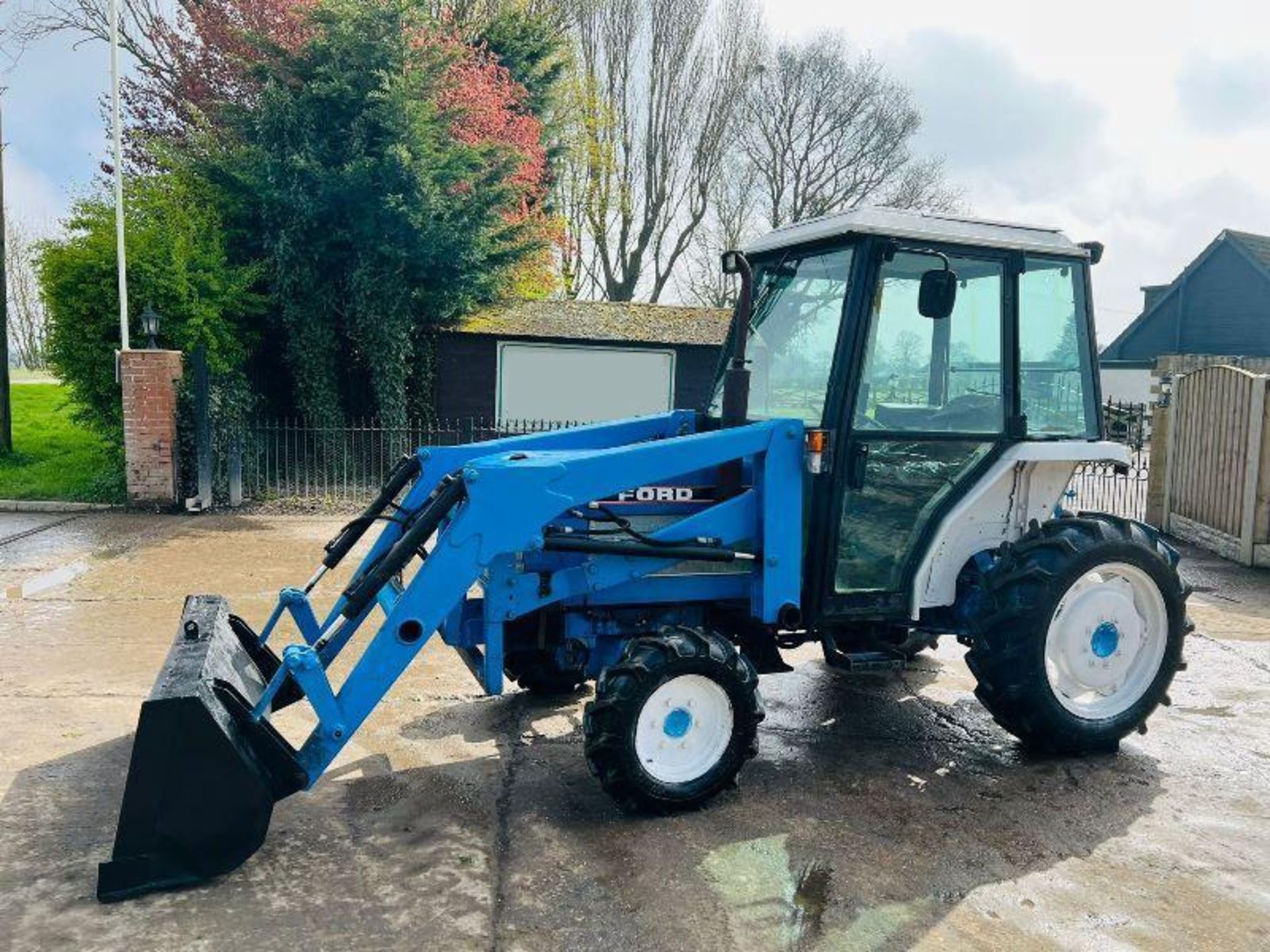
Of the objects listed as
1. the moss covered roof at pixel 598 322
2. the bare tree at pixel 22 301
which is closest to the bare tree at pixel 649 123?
the moss covered roof at pixel 598 322

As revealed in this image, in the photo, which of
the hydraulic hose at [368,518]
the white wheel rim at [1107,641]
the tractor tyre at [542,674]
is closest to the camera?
the white wheel rim at [1107,641]

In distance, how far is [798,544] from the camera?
4.21 metres

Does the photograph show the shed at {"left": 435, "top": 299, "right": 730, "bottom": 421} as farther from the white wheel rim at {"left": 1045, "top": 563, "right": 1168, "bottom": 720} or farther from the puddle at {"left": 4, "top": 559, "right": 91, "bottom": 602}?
the white wheel rim at {"left": 1045, "top": 563, "right": 1168, "bottom": 720}

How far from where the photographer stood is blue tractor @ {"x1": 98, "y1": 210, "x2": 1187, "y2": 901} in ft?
12.1

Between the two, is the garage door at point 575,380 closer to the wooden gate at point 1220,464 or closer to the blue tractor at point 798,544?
the wooden gate at point 1220,464

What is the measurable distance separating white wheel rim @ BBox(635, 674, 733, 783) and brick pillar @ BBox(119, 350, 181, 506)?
29.9 ft

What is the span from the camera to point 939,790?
421 centimetres

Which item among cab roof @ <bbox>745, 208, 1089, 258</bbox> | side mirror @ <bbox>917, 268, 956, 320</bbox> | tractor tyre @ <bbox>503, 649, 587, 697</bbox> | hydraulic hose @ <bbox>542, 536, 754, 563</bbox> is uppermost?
cab roof @ <bbox>745, 208, 1089, 258</bbox>

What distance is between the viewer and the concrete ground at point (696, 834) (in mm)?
3090

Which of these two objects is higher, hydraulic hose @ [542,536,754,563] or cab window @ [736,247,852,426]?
cab window @ [736,247,852,426]

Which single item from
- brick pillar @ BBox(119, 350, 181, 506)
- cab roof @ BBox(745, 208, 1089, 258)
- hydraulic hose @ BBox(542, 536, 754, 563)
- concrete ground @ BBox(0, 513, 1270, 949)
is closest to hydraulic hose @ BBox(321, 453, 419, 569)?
concrete ground @ BBox(0, 513, 1270, 949)

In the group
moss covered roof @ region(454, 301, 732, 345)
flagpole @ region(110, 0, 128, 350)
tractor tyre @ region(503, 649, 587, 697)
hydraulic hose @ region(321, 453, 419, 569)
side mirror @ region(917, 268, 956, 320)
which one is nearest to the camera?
side mirror @ region(917, 268, 956, 320)

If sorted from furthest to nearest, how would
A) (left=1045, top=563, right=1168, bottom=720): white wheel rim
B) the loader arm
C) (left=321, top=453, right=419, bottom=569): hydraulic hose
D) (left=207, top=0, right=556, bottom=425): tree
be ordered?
→ (left=207, top=0, right=556, bottom=425): tree → (left=321, top=453, right=419, bottom=569): hydraulic hose → (left=1045, top=563, right=1168, bottom=720): white wheel rim → the loader arm

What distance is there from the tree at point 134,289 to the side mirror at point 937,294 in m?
10.3
